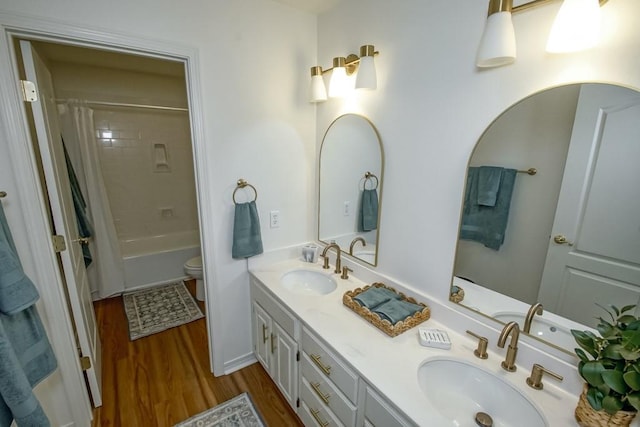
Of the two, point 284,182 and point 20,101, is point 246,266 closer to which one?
point 284,182

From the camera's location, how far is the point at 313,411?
1417 mm

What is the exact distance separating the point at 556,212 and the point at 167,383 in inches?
97.1

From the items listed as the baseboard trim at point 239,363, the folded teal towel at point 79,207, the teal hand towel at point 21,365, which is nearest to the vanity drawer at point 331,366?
the baseboard trim at point 239,363

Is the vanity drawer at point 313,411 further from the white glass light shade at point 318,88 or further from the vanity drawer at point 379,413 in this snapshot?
the white glass light shade at point 318,88

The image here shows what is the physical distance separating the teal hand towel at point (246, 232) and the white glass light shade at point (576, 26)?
160 centimetres

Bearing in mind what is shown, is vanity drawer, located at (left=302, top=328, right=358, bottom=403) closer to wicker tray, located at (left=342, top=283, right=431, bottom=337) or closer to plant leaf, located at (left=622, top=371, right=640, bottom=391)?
wicker tray, located at (left=342, top=283, right=431, bottom=337)

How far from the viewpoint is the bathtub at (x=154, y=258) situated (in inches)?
122

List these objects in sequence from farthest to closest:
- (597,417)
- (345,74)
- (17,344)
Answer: (345,74) → (17,344) → (597,417)

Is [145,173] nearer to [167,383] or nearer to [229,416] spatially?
[167,383]

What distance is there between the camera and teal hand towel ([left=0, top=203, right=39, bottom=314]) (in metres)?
1.02

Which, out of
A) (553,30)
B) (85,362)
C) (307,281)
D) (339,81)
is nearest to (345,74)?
(339,81)

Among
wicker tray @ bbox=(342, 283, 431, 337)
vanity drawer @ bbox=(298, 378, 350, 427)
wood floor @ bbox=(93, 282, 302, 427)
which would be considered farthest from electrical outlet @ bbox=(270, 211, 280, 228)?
wood floor @ bbox=(93, 282, 302, 427)

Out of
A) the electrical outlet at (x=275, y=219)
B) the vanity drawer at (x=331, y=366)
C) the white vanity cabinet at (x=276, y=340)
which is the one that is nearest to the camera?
the vanity drawer at (x=331, y=366)

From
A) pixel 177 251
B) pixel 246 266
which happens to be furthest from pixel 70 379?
pixel 177 251
